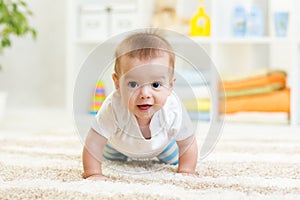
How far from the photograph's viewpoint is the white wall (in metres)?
3.11

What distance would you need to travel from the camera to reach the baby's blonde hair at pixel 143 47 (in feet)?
3.84

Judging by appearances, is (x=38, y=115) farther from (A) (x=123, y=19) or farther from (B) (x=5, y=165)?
(B) (x=5, y=165)

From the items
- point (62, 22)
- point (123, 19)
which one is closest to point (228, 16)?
point (123, 19)

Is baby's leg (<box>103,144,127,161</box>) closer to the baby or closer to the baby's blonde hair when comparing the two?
the baby

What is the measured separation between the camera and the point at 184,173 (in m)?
1.27

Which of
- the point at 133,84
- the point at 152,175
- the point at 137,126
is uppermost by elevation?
the point at 133,84

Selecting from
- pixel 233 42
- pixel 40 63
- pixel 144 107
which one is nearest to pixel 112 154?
pixel 144 107

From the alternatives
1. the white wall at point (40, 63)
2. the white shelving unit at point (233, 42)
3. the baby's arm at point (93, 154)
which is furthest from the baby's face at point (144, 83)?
the white wall at point (40, 63)

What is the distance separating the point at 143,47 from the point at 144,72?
0.19 feet

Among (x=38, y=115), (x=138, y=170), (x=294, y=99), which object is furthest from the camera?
(x=38, y=115)

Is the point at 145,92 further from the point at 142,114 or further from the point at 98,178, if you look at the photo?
the point at 98,178

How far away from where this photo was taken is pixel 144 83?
115 cm

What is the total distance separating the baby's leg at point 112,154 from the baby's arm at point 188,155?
180 mm

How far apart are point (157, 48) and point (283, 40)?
1.26 m
